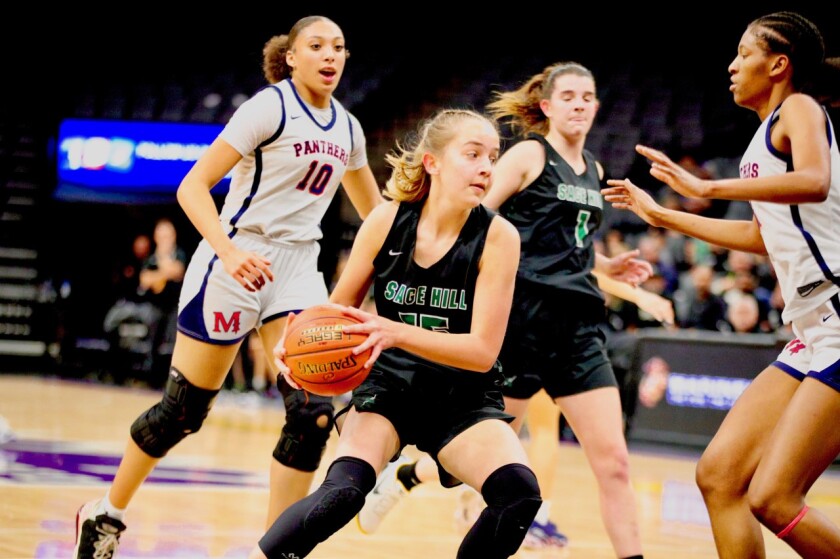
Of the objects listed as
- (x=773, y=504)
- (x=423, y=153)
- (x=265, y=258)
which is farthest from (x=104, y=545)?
(x=773, y=504)

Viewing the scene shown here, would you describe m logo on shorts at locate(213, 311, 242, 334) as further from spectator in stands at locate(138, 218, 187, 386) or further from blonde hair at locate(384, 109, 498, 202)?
spectator in stands at locate(138, 218, 187, 386)

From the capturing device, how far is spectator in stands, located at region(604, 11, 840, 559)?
3.30 metres

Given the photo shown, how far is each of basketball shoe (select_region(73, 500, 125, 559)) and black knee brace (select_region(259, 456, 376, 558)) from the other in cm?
115

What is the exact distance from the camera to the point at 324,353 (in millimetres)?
3213

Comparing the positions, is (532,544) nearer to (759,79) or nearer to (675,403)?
(759,79)

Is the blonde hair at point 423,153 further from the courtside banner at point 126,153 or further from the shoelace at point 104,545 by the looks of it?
the courtside banner at point 126,153

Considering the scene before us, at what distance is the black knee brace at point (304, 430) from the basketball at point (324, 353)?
722 millimetres

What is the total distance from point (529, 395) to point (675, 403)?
514cm

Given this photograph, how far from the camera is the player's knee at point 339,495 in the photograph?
3141 millimetres

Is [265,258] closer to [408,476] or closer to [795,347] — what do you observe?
[408,476]

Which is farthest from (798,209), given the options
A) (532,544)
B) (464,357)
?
(532,544)

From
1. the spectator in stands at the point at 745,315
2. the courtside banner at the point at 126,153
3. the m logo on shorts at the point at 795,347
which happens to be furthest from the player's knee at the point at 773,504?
the courtside banner at the point at 126,153

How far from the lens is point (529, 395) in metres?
4.74

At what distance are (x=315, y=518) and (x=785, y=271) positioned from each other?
5.38 feet
